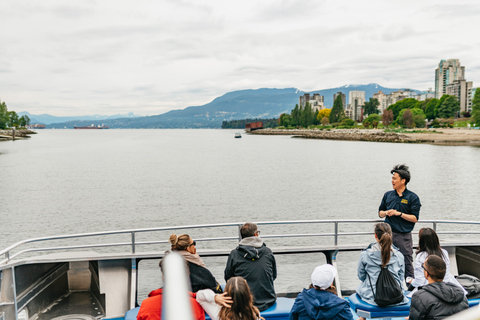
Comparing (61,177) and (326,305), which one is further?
(61,177)

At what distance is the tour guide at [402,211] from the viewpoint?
22.9 ft

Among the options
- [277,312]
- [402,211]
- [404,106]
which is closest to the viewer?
[277,312]

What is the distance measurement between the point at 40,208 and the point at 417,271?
3329 centimetres

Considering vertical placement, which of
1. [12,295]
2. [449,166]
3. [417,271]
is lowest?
[449,166]

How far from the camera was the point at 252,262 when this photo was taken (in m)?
5.60

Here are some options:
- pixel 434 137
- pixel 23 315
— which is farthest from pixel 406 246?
pixel 434 137

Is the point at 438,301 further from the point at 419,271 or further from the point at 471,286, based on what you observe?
the point at 471,286

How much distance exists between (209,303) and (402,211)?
406 cm

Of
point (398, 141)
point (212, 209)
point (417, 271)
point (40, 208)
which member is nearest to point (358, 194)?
point (212, 209)

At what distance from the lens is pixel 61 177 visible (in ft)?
180

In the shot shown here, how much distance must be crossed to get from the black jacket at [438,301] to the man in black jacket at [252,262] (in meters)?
1.97

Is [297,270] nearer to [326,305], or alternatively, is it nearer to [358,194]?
[326,305]

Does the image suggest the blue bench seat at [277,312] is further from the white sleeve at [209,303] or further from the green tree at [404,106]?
the green tree at [404,106]

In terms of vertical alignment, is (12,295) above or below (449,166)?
above
